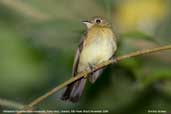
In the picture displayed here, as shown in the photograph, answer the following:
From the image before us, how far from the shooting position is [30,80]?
197 cm

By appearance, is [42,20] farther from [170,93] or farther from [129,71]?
[170,93]

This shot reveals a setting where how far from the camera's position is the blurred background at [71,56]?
194 centimetres

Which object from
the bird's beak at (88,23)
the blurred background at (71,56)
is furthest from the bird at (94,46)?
the blurred background at (71,56)

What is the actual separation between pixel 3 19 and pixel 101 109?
0.62 m

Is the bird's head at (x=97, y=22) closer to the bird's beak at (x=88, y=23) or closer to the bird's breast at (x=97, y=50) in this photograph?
the bird's beak at (x=88, y=23)

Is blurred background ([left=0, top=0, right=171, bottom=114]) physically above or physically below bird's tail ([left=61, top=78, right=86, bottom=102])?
above

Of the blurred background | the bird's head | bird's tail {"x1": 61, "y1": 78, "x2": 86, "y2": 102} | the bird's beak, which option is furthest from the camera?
the bird's head

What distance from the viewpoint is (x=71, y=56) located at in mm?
2066

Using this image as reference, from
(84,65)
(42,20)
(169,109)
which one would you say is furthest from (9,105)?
(84,65)

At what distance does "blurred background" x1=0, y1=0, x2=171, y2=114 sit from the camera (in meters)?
1.94

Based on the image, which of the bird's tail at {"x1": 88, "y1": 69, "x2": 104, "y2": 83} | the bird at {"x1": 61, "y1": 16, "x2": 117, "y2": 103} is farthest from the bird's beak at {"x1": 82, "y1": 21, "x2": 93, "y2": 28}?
the bird's tail at {"x1": 88, "y1": 69, "x2": 104, "y2": 83}

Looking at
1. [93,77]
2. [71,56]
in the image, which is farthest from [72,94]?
[71,56]

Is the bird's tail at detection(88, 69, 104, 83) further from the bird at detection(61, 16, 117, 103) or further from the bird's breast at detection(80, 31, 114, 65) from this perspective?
the bird's breast at detection(80, 31, 114, 65)

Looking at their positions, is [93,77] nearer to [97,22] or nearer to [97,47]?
[97,47]
